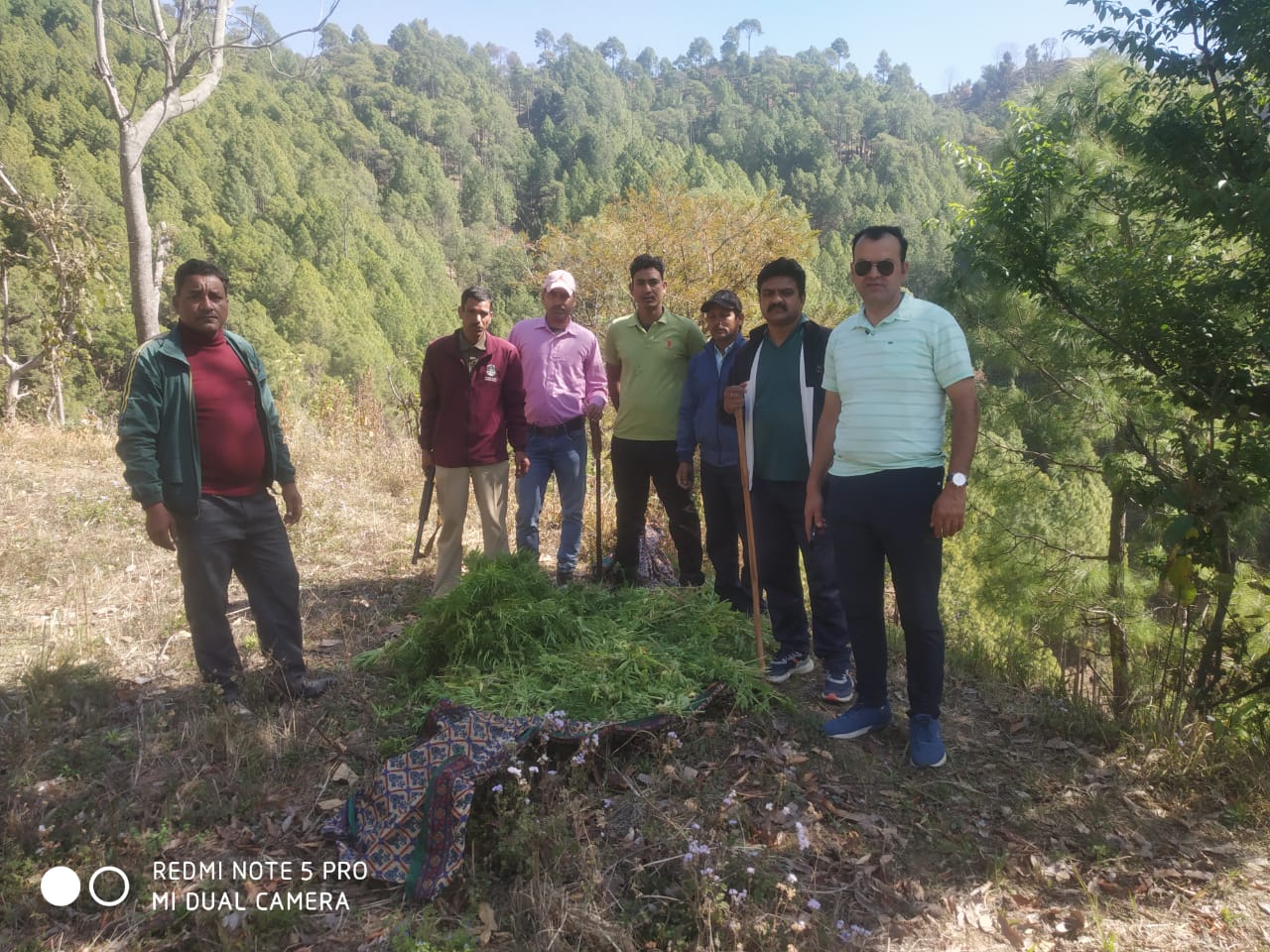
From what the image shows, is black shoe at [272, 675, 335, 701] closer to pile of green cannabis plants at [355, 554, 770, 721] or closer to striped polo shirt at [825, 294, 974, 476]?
pile of green cannabis plants at [355, 554, 770, 721]

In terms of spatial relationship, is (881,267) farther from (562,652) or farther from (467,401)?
(467,401)

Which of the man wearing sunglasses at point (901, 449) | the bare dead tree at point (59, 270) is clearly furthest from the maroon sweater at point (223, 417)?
the bare dead tree at point (59, 270)

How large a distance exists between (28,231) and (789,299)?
31.9ft

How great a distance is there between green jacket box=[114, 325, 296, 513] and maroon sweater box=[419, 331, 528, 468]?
1.39m

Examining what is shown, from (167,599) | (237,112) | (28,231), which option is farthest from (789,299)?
(237,112)

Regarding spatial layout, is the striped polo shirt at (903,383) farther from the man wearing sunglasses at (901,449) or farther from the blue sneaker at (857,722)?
the blue sneaker at (857,722)

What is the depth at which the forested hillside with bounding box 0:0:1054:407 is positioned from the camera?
4172cm

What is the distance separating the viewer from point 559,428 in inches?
184

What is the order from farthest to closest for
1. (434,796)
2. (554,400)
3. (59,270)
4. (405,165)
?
(405,165) < (59,270) < (554,400) < (434,796)

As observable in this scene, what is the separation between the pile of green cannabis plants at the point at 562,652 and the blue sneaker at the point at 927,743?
0.61 m

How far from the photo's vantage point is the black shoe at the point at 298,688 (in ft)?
11.4

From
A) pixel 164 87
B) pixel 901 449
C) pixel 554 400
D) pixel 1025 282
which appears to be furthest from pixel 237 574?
pixel 164 87

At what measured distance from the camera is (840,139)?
99.7 m

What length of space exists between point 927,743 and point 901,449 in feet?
3.83
